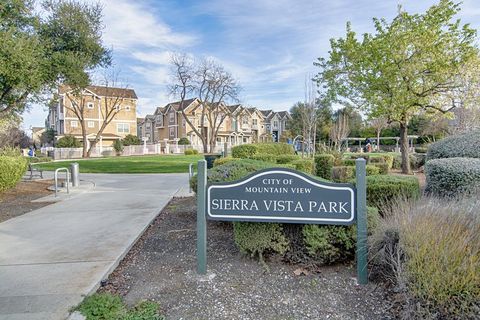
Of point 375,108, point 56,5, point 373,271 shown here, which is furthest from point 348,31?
point 373,271

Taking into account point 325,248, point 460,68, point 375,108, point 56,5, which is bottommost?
point 325,248

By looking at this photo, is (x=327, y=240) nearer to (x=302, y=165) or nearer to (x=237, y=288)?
(x=237, y=288)

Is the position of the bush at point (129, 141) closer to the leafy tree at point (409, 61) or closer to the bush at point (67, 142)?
the bush at point (67, 142)

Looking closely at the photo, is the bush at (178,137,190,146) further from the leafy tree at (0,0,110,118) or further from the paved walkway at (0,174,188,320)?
the paved walkway at (0,174,188,320)

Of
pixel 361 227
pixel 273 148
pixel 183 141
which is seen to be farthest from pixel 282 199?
pixel 183 141

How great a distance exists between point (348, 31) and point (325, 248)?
14.0 meters

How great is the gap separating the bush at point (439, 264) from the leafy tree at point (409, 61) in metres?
11.4

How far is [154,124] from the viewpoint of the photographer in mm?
60938

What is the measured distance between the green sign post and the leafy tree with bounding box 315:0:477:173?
37.2 ft

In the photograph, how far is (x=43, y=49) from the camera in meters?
9.60

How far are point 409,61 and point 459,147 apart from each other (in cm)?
593

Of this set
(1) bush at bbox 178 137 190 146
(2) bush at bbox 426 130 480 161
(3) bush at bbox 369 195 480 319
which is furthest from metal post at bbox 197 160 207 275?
(1) bush at bbox 178 137 190 146

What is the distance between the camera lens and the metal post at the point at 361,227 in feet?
10.8

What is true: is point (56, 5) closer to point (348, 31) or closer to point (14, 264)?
point (14, 264)
